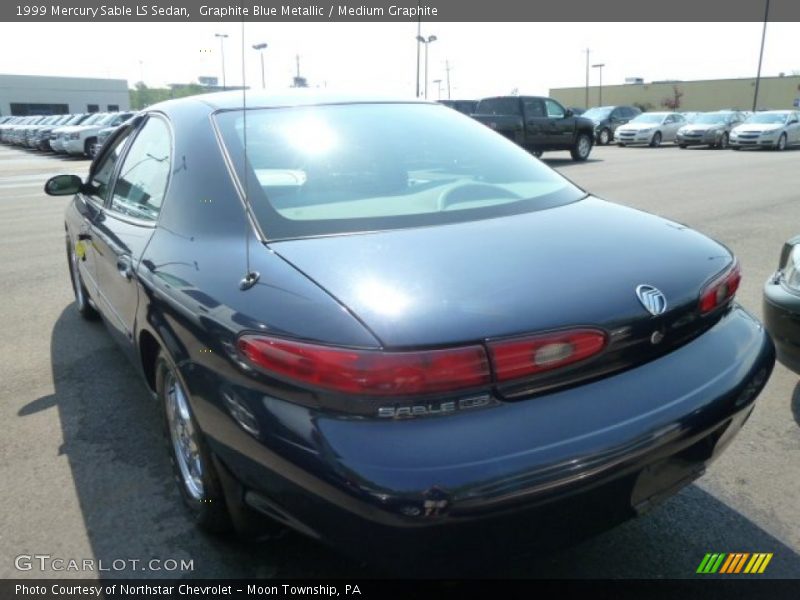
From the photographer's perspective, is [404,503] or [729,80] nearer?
[404,503]

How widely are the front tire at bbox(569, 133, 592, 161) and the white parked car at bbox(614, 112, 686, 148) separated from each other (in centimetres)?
782

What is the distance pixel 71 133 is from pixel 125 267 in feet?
83.3

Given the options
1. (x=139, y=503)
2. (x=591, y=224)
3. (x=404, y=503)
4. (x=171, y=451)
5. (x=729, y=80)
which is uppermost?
(x=729, y=80)

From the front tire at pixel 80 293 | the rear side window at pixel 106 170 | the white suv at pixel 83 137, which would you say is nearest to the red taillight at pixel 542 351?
the rear side window at pixel 106 170

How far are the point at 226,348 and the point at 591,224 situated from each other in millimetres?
1325

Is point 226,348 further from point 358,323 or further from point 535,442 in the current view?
point 535,442

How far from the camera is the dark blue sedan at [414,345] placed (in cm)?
166

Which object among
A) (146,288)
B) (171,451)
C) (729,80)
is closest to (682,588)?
(171,451)

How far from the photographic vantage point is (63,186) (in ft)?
13.0

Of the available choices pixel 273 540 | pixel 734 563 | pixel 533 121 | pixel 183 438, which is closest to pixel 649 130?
pixel 533 121

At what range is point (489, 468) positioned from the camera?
1.60 meters

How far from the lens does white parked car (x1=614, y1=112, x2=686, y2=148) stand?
90.2 ft

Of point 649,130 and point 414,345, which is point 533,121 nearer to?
point 649,130

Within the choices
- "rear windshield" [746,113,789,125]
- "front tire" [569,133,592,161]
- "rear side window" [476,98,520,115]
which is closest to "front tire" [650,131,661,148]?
"rear windshield" [746,113,789,125]
